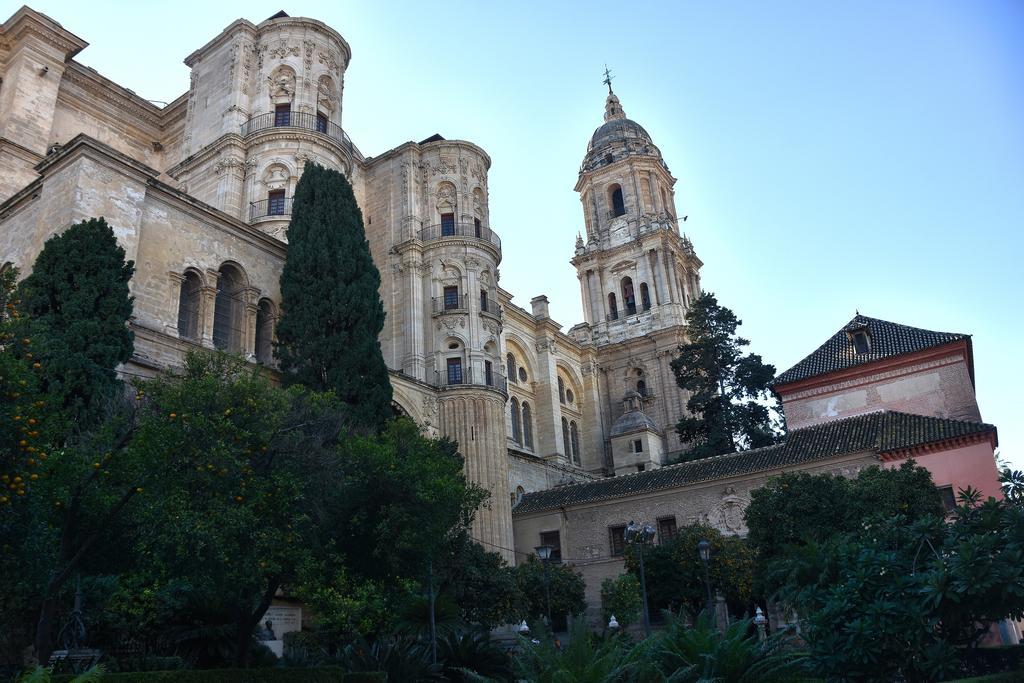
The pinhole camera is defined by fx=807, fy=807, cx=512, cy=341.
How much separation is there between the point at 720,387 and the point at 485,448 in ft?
47.3

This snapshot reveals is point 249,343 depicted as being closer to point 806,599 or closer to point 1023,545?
point 806,599

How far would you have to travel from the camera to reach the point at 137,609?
1340cm

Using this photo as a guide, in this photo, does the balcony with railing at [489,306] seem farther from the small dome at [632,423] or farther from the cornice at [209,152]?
the small dome at [632,423]

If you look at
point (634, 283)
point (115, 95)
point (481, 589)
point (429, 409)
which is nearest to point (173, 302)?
point (429, 409)

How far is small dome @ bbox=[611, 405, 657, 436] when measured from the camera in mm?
42469

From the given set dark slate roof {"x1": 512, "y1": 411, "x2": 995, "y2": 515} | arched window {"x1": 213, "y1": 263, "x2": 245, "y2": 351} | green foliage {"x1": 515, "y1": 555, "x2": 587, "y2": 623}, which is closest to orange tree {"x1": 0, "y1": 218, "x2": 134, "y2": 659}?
arched window {"x1": 213, "y1": 263, "x2": 245, "y2": 351}

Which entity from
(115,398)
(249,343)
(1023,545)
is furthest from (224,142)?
(1023,545)

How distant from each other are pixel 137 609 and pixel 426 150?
75.9 ft

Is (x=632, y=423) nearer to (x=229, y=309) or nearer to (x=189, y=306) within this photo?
(x=229, y=309)

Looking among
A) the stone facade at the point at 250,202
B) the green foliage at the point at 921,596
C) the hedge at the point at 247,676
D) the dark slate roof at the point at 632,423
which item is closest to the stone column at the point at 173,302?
the stone facade at the point at 250,202

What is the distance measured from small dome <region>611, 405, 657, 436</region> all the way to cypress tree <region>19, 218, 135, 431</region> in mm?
29648

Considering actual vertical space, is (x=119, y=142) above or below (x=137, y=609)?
above

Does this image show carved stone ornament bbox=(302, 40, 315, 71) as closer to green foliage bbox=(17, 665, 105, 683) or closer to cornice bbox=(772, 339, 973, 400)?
cornice bbox=(772, 339, 973, 400)

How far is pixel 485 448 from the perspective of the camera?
→ 1077 inches
